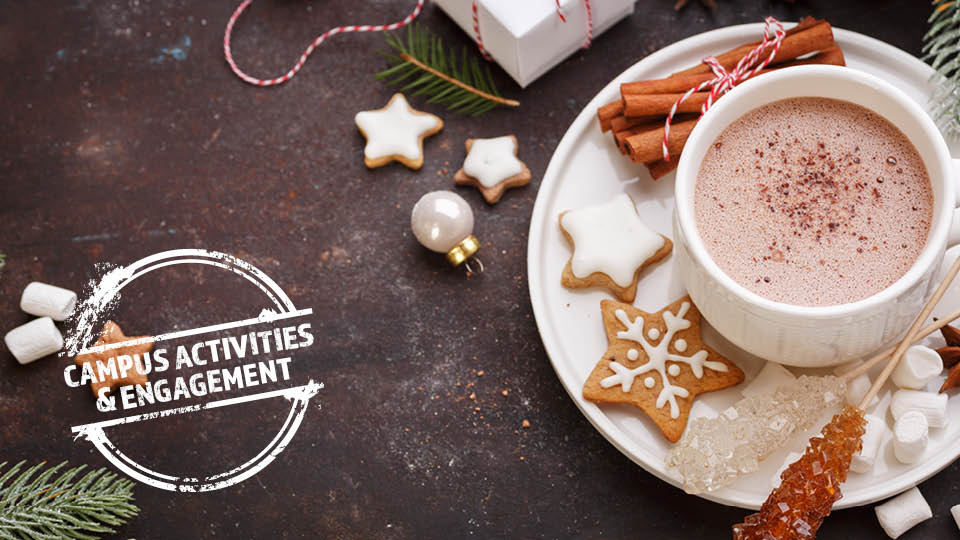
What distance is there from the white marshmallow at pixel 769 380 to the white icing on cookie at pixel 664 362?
2.0 inches

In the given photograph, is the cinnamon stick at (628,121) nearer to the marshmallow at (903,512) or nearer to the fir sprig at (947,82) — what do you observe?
the fir sprig at (947,82)

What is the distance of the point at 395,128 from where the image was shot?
174 cm

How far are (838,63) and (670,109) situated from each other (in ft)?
0.92

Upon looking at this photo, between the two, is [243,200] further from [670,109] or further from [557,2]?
[670,109]

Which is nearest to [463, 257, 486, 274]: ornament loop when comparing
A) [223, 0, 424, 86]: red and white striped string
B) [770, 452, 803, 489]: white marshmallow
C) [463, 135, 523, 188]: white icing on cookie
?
[463, 135, 523, 188]: white icing on cookie

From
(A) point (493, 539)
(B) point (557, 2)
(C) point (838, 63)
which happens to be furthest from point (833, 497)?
(B) point (557, 2)

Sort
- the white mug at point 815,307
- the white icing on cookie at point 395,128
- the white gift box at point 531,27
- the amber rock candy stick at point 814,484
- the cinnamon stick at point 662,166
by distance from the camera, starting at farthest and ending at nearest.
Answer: the white icing on cookie at point 395,128 → the white gift box at point 531,27 → the cinnamon stick at point 662,166 → the amber rock candy stick at point 814,484 → the white mug at point 815,307

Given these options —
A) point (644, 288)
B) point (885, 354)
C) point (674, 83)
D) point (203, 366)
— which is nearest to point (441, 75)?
point (674, 83)

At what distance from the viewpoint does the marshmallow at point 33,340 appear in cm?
168

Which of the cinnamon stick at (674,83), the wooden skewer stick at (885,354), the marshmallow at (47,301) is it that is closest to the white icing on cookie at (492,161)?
the cinnamon stick at (674,83)

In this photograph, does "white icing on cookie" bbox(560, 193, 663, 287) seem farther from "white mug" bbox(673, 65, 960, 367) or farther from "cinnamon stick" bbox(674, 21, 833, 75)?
"cinnamon stick" bbox(674, 21, 833, 75)

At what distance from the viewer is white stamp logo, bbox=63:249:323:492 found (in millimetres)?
1671

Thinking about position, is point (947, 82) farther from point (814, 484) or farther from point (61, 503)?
point (61, 503)

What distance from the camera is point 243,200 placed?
177 centimetres
